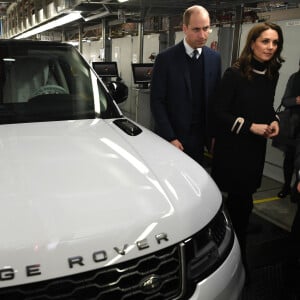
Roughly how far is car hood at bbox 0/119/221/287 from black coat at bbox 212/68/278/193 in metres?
0.71

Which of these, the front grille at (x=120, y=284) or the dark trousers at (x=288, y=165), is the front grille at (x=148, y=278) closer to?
the front grille at (x=120, y=284)

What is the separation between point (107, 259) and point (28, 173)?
Result: 513 millimetres

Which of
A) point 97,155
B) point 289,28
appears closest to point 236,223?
point 97,155

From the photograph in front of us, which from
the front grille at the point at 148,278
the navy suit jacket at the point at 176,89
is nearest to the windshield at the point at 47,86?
the navy suit jacket at the point at 176,89

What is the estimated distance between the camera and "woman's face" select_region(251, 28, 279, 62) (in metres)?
2.30

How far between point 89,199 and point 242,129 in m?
1.37

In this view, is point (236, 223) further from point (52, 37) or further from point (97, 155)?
point (52, 37)

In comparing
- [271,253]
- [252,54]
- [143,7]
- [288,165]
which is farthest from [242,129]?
[143,7]

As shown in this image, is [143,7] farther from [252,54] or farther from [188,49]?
[252,54]

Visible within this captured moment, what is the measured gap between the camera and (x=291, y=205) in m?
4.30

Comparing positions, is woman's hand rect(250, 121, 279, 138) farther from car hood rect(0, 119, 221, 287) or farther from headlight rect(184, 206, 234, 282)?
headlight rect(184, 206, 234, 282)

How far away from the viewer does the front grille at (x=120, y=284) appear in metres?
1.10

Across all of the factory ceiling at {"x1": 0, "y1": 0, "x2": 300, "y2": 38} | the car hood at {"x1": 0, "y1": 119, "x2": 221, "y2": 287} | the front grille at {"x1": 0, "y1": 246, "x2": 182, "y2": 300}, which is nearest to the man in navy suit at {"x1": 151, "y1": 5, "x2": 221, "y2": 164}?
the car hood at {"x1": 0, "y1": 119, "x2": 221, "y2": 287}

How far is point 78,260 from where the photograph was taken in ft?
3.72
